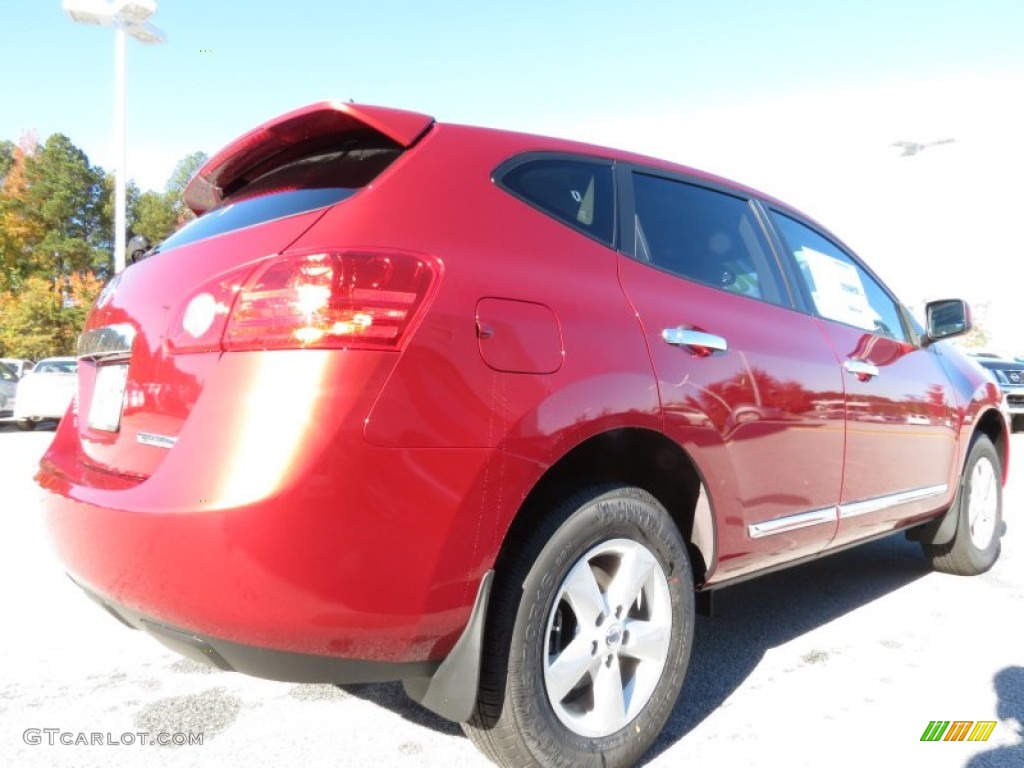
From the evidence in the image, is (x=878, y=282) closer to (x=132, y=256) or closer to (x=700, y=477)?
(x=700, y=477)

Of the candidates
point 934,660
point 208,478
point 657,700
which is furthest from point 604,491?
point 934,660

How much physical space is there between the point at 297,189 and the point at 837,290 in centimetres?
233

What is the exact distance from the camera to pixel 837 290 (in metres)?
3.33

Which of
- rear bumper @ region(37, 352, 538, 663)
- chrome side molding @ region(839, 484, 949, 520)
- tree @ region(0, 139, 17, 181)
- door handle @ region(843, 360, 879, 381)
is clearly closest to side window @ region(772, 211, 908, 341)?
door handle @ region(843, 360, 879, 381)

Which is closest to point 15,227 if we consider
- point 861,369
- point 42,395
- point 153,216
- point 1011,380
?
point 153,216

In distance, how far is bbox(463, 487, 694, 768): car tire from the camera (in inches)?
71.6

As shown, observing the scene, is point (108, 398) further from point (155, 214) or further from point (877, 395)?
point (155, 214)

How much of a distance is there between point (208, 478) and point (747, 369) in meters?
1.62

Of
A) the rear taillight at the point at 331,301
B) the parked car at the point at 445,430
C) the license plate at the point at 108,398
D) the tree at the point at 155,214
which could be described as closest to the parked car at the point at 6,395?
the parked car at the point at 445,430

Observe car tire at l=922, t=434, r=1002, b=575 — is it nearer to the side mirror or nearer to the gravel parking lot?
the gravel parking lot

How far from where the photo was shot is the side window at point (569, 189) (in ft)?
6.97

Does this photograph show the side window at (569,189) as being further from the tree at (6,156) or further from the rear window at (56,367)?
the tree at (6,156)

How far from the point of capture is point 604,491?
2.02 m

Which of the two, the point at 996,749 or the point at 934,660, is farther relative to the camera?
the point at 934,660
